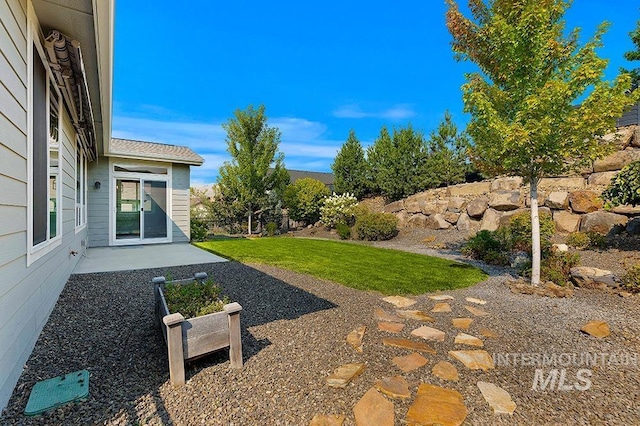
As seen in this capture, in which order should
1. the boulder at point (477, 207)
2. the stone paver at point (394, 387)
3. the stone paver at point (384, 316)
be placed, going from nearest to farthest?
the stone paver at point (394, 387), the stone paver at point (384, 316), the boulder at point (477, 207)

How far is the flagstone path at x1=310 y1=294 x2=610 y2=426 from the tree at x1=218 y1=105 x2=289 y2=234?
10.6 meters

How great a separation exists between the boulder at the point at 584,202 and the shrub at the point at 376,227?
5693 millimetres

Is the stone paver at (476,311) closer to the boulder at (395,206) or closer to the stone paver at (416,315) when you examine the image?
the stone paver at (416,315)

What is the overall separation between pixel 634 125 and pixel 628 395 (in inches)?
451

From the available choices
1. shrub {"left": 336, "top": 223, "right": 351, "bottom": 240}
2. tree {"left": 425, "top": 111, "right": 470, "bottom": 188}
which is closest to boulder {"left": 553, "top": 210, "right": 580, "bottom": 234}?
tree {"left": 425, "top": 111, "right": 470, "bottom": 188}

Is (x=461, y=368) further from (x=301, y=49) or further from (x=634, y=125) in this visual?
(x=301, y=49)

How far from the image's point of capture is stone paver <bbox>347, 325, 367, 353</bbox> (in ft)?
9.72

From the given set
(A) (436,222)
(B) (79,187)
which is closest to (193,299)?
(B) (79,187)

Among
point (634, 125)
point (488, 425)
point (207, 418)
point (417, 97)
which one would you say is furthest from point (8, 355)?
point (417, 97)

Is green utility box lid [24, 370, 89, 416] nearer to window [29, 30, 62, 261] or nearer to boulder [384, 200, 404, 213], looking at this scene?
window [29, 30, 62, 261]

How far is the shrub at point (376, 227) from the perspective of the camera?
40.0ft

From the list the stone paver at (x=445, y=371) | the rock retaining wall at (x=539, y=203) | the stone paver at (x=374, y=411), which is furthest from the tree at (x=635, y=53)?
the stone paver at (x=374, y=411)

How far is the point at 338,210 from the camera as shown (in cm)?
1420

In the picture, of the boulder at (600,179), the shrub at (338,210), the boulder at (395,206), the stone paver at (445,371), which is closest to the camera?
the stone paver at (445,371)
